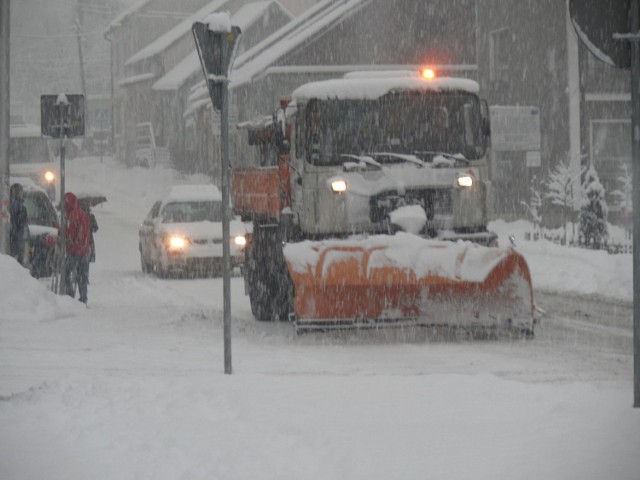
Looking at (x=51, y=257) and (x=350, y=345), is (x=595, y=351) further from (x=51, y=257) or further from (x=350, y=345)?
(x=51, y=257)

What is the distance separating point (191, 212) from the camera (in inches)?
893

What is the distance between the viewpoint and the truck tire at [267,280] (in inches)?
550

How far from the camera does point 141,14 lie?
234 ft

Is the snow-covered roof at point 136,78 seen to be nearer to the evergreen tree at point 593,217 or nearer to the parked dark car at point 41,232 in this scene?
the parked dark car at point 41,232

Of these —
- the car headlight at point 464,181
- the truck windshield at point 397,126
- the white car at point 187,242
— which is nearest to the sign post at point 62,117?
the white car at point 187,242

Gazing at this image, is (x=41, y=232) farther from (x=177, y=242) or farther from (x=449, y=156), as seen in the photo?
(x=449, y=156)

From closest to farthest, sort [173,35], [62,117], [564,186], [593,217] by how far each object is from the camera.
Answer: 1. [62,117]
2. [593,217]
3. [564,186]
4. [173,35]

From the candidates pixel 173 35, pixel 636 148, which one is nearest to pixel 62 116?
pixel 636 148

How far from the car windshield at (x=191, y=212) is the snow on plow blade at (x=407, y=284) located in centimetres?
1066

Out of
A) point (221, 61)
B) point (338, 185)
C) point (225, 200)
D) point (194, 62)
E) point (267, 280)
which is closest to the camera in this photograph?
point (221, 61)

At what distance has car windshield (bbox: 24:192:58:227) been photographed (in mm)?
22391

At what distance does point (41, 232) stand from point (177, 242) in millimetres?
2578

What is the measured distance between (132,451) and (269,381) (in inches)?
88.5

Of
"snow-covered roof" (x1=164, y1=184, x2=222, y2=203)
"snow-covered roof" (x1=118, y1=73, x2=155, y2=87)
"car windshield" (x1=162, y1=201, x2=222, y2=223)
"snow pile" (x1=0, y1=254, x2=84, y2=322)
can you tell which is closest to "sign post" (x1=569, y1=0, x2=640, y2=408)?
"snow pile" (x1=0, y1=254, x2=84, y2=322)
